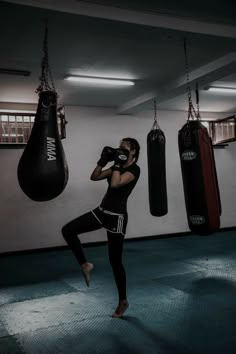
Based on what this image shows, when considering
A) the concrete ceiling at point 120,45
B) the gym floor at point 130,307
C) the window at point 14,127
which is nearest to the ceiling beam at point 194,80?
the concrete ceiling at point 120,45

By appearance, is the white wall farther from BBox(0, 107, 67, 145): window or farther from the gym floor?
the gym floor

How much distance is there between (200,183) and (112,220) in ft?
3.17

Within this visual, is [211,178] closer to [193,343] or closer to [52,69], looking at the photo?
[193,343]

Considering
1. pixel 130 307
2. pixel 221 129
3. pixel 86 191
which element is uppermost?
pixel 221 129

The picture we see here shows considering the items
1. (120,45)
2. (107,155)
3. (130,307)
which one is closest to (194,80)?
(120,45)

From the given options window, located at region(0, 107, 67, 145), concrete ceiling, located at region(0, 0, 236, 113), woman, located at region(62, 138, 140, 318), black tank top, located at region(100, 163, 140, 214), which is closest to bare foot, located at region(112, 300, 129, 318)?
woman, located at region(62, 138, 140, 318)

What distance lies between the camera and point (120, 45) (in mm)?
4145

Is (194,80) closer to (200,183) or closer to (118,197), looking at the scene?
(200,183)

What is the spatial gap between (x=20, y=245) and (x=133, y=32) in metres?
4.29

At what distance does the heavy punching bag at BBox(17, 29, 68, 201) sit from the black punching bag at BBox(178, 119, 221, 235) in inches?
51.9

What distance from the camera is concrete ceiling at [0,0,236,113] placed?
3.07m

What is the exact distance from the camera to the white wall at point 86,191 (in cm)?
659

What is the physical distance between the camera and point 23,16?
3006mm

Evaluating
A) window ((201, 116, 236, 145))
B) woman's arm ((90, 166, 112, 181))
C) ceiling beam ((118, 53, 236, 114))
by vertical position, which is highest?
ceiling beam ((118, 53, 236, 114))
